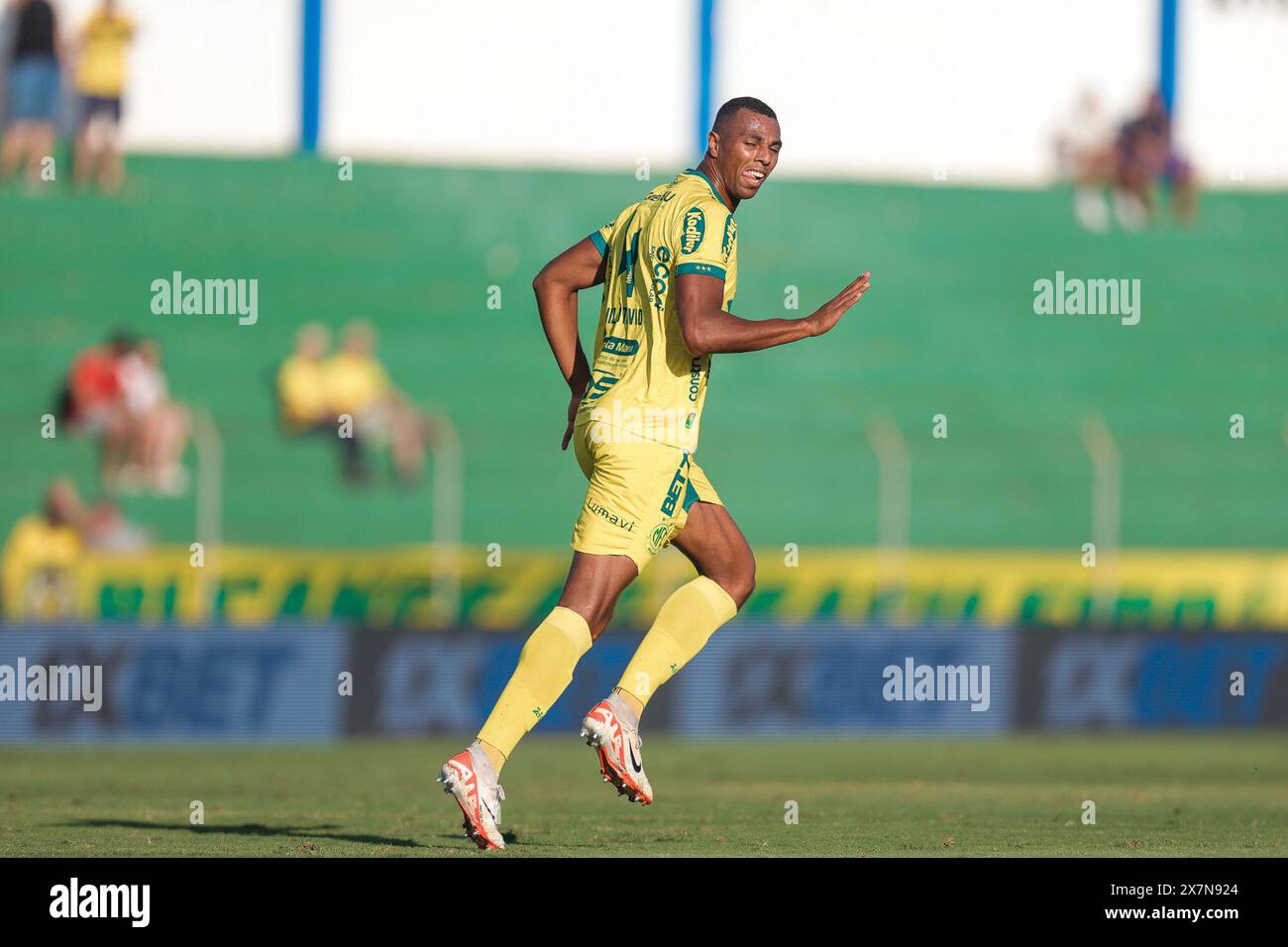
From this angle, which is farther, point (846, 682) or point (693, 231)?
point (846, 682)

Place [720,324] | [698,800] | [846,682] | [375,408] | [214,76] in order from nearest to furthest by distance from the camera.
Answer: [720,324]
[698,800]
[846,682]
[375,408]
[214,76]

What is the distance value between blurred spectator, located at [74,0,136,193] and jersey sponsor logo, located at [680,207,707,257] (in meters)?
17.3

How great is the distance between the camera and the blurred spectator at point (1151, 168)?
2516cm

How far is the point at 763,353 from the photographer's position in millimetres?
22312

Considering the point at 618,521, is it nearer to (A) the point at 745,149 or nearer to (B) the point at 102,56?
(A) the point at 745,149

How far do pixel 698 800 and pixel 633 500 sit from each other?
9.87 ft

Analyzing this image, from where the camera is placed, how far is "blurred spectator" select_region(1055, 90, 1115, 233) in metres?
25.0

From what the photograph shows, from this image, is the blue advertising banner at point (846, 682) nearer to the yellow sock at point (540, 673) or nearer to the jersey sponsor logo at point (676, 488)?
the jersey sponsor logo at point (676, 488)

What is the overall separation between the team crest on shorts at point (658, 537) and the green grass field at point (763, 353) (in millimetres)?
11442

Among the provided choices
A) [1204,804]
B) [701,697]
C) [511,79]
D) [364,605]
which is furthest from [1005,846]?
[511,79]

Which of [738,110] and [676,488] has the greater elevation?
[738,110]

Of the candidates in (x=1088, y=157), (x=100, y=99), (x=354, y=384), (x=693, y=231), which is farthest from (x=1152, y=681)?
(x=100, y=99)

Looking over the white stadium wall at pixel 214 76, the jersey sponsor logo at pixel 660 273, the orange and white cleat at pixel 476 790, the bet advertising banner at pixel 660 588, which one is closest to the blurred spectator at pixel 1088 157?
the bet advertising banner at pixel 660 588

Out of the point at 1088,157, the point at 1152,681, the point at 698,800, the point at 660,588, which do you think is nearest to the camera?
the point at 698,800
